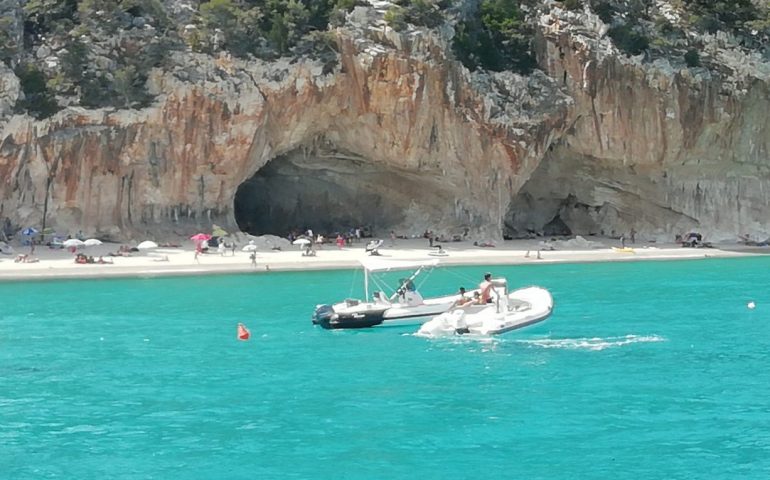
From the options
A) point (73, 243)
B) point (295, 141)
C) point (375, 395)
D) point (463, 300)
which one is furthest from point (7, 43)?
point (375, 395)

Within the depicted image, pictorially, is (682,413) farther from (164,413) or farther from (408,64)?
(408,64)

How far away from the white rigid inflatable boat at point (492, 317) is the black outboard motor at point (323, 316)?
217 cm

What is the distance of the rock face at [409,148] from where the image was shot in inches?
1642

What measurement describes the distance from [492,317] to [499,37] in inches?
1089

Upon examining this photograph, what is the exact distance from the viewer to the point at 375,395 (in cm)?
1664

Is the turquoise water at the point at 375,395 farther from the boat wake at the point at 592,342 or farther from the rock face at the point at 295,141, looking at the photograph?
the rock face at the point at 295,141

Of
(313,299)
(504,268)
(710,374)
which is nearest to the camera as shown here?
(710,374)

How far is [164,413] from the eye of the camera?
15.6 metres

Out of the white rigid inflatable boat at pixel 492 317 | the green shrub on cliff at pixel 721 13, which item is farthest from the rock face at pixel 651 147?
the white rigid inflatable boat at pixel 492 317

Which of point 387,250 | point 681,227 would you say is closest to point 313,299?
point 387,250

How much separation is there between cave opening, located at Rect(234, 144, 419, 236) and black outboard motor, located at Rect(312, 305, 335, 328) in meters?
24.5

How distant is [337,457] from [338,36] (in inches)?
1266

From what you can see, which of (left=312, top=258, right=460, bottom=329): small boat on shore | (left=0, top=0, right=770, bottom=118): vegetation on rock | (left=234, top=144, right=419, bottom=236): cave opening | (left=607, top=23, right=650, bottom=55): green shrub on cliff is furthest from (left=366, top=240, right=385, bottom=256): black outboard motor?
(left=312, top=258, right=460, bottom=329): small boat on shore

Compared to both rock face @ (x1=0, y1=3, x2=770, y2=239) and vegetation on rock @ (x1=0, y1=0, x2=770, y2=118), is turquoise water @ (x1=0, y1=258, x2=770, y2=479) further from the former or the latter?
vegetation on rock @ (x1=0, y1=0, x2=770, y2=118)
